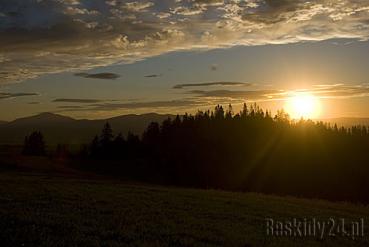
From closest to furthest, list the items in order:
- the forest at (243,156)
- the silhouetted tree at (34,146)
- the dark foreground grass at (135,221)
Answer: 1. the dark foreground grass at (135,221)
2. the forest at (243,156)
3. the silhouetted tree at (34,146)

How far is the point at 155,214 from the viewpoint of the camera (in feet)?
78.3

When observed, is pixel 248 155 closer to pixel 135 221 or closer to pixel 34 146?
pixel 34 146

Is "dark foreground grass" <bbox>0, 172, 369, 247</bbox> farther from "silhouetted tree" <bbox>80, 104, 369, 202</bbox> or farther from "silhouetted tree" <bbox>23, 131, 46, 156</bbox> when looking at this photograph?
"silhouetted tree" <bbox>23, 131, 46, 156</bbox>

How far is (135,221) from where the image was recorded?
20.9 m

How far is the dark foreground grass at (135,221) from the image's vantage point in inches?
656

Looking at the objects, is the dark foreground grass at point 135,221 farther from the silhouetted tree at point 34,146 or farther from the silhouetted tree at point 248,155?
the silhouetted tree at point 34,146

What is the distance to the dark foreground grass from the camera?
16.7 meters

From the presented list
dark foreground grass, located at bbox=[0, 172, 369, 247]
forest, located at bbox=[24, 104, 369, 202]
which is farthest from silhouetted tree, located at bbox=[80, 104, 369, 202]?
dark foreground grass, located at bbox=[0, 172, 369, 247]

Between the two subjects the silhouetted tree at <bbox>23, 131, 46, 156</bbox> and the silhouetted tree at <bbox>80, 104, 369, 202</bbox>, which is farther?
the silhouetted tree at <bbox>23, 131, 46, 156</bbox>

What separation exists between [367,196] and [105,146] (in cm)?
6653

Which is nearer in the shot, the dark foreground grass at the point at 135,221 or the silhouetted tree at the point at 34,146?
the dark foreground grass at the point at 135,221

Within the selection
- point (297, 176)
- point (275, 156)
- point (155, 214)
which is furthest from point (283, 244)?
point (275, 156)

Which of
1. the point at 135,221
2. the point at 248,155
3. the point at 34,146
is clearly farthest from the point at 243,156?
the point at 135,221

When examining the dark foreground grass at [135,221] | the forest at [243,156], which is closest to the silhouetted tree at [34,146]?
the forest at [243,156]
